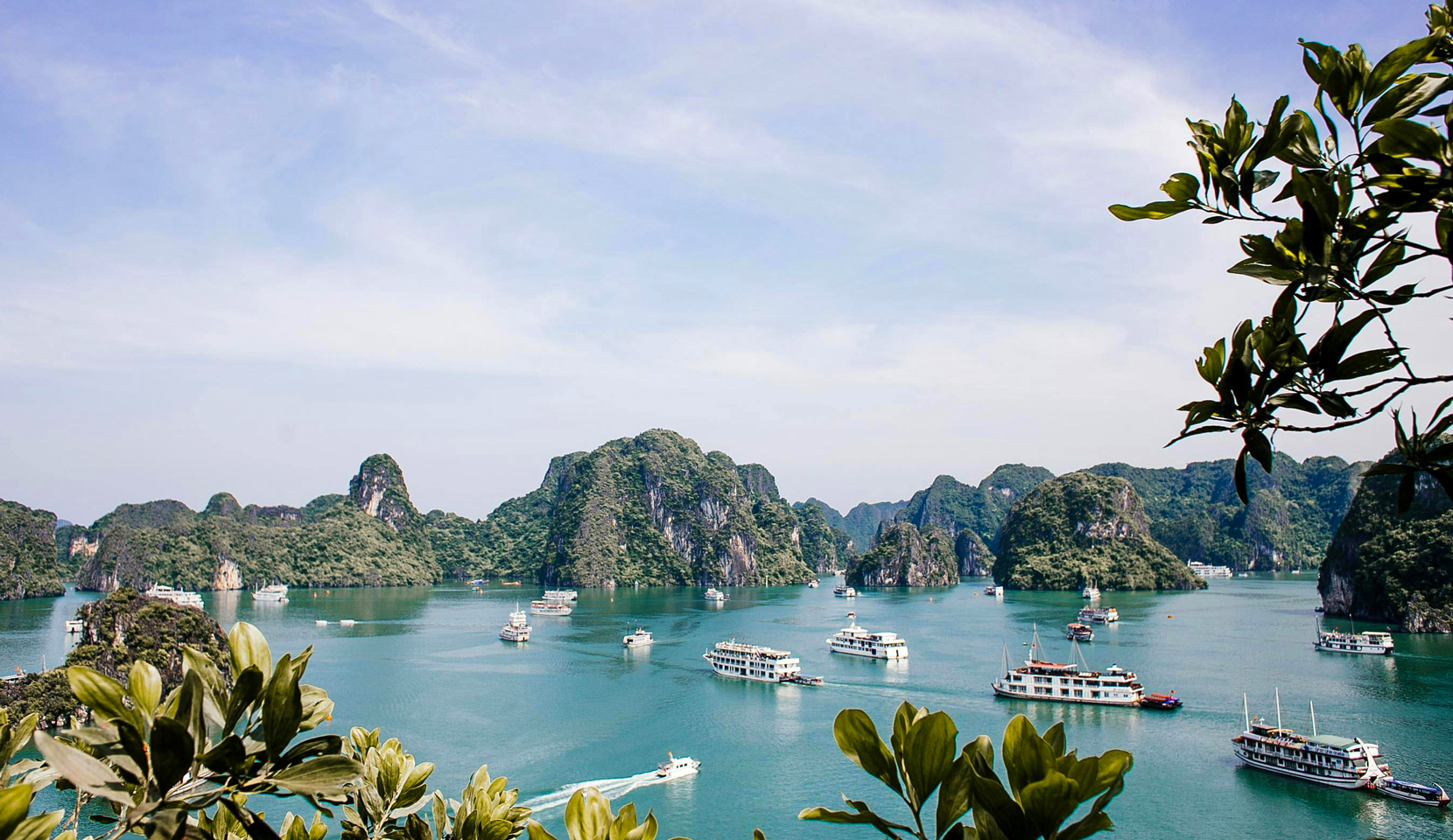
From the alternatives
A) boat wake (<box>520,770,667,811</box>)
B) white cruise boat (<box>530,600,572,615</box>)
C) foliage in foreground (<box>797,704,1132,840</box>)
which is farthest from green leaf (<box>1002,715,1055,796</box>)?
white cruise boat (<box>530,600,572,615</box>)

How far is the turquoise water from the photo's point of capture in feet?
66.2

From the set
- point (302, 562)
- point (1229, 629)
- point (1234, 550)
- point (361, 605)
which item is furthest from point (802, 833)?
point (1234, 550)

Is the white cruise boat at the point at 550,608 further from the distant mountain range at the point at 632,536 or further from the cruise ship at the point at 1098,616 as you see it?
the cruise ship at the point at 1098,616

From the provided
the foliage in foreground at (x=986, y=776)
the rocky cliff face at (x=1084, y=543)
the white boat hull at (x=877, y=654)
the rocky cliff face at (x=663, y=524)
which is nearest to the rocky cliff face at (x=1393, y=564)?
the rocky cliff face at (x=1084, y=543)

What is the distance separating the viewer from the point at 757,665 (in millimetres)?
36438

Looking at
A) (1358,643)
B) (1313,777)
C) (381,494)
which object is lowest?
(1313,777)

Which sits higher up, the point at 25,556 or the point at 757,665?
the point at 25,556

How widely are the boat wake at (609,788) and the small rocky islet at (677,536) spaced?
49358mm

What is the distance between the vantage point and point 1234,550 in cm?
11006

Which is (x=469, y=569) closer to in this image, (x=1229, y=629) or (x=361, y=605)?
(x=361, y=605)

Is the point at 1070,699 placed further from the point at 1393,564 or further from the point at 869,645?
the point at 1393,564

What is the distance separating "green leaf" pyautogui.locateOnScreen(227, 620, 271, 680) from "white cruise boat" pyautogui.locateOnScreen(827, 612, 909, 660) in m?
41.2

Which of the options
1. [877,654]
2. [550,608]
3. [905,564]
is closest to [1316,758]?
[877,654]

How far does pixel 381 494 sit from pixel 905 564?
72.0 metres
